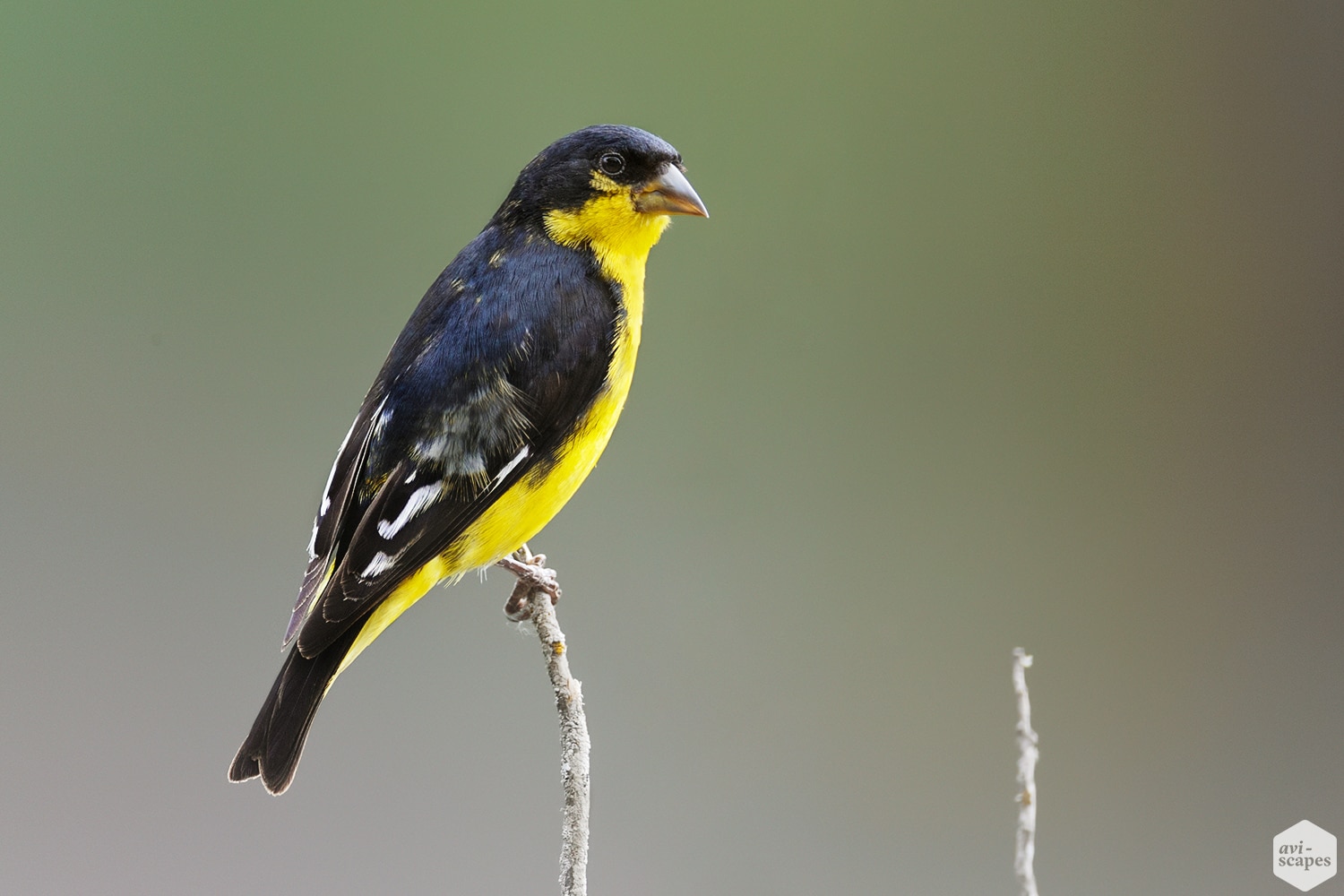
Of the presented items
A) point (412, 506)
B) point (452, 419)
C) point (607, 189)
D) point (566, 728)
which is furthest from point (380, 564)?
point (607, 189)

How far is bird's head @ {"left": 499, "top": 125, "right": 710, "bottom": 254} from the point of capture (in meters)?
1.49

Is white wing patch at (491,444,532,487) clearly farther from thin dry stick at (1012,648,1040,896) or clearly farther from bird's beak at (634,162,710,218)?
thin dry stick at (1012,648,1040,896)

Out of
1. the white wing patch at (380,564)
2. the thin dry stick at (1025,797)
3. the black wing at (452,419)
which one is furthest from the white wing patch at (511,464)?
the thin dry stick at (1025,797)

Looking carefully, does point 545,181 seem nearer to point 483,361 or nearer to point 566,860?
point 483,361

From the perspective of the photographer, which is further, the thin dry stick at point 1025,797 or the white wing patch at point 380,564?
the white wing patch at point 380,564

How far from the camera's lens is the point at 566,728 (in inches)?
44.6

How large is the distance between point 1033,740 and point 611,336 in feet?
2.43

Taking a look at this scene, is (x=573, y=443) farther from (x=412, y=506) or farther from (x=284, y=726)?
(x=284, y=726)

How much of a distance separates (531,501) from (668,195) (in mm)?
415

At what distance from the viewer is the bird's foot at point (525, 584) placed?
4.99 ft

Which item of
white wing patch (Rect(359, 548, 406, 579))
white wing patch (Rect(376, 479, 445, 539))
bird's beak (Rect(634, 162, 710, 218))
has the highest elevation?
bird's beak (Rect(634, 162, 710, 218))

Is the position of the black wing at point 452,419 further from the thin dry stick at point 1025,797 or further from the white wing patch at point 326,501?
the thin dry stick at point 1025,797

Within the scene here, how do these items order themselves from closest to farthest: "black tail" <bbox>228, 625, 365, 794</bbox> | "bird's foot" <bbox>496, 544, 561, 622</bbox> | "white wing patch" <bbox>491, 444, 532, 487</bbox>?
"black tail" <bbox>228, 625, 365, 794</bbox>
"white wing patch" <bbox>491, 444, 532, 487</bbox>
"bird's foot" <bbox>496, 544, 561, 622</bbox>

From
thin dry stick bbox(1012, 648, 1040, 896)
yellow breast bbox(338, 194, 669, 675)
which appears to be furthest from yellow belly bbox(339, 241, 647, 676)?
thin dry stick bbox(1012, 648, 1040, 896)
